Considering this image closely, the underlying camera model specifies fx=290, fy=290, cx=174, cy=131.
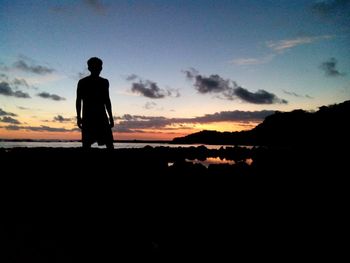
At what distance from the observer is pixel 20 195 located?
5.21 meters

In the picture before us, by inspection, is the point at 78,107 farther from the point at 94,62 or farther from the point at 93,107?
the point at 94,62

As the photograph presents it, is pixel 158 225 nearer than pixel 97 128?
Yes

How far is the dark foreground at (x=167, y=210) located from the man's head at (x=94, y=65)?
194cm

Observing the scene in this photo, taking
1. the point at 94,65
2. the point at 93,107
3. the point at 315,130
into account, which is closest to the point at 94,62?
the point at 94,65

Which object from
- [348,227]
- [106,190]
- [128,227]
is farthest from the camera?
[106,190]

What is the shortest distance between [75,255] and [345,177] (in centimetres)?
482

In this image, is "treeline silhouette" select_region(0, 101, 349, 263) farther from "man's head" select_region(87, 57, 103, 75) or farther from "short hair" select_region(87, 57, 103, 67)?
"short hair" select_region(87, 57, 103, 67)

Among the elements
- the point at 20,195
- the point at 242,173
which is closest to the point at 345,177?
the point at 242,173

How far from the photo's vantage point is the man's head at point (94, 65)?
666 centimetres

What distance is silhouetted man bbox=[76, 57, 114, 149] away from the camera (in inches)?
265

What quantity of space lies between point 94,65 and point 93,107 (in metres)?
0.97

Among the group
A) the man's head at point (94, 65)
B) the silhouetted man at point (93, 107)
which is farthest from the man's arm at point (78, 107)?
the man's head at point (94, 65)

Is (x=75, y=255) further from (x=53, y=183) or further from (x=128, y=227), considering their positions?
(x=53, y=183)

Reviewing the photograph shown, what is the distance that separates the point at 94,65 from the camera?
6.69m
